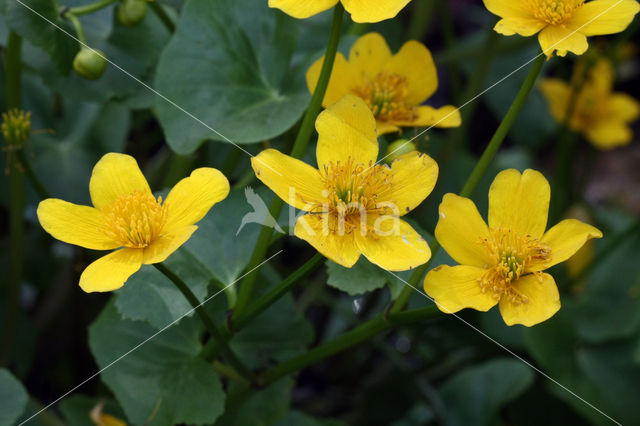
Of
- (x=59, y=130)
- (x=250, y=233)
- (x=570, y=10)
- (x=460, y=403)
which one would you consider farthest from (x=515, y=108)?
(x=59, y=130)

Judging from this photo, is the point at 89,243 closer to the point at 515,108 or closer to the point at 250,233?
the point at 250,233

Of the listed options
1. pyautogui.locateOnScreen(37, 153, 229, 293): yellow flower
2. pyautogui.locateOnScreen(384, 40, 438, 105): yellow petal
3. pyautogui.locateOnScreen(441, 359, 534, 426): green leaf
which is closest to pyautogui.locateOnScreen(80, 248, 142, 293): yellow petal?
pyautogui.locateOnScreen(37, 153, 229, 293): yellow flower

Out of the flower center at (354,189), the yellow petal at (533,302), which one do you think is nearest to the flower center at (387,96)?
the flower center at (354,189)

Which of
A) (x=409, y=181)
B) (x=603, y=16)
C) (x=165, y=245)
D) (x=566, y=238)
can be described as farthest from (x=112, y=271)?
(x=603, y=16)

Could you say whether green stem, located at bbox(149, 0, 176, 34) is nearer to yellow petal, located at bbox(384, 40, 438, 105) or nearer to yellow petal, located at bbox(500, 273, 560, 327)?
yellow petal, located at bbox(384, 40, 438, 105)

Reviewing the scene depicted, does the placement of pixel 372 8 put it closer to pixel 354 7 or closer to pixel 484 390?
pixel 354 7

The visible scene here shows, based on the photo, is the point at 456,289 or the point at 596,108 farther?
the point at 596,108

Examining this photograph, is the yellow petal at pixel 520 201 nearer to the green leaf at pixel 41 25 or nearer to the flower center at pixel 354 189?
the flower center at pixel 354 189
